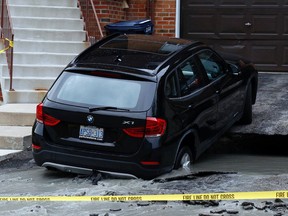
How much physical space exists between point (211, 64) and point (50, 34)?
488 centimetres

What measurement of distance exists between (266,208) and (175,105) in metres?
1.81

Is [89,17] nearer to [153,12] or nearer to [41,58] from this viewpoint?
[153,12]

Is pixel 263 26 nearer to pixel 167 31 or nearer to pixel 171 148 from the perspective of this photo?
pixel 167 31

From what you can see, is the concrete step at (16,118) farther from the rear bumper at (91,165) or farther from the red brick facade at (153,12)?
the red brick facade at (153,12)

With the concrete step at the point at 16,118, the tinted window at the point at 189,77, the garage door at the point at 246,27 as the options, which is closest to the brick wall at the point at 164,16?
the garage door at the point at 246,27

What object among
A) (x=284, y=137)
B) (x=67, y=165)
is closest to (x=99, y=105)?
(x=67, y=165)

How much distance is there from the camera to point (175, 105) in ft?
22.1

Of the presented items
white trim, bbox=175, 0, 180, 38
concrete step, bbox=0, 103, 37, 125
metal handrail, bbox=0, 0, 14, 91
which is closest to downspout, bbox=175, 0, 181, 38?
white trim, bbox=175, 0, 180, 38

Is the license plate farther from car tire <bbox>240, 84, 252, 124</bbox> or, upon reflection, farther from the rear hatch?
car tire <bbox>240, 84, 252, 124</bbox>

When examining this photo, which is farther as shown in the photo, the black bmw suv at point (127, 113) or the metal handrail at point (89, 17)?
the metal handrail at point (89, 17)

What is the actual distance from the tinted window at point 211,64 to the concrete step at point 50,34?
454 centimetres

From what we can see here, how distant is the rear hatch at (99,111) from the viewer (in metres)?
6.42

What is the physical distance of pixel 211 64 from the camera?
26.4 ft

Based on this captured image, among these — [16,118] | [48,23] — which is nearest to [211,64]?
[16,118]
